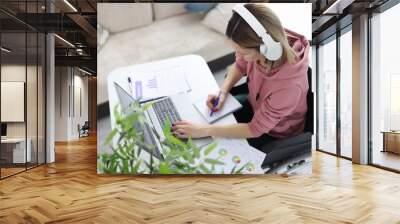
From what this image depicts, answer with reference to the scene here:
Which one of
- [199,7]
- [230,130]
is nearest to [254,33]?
[199,7]

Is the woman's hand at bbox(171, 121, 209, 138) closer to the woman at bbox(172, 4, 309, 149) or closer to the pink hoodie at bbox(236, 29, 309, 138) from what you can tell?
the woman at bbox(172, 4, 309, 149)

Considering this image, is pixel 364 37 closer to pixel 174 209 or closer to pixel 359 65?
pixel 359 65

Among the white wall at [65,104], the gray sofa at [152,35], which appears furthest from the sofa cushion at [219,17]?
the white wall at [65,104]

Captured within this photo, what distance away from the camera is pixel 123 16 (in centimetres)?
657

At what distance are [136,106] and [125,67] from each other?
2.25ft

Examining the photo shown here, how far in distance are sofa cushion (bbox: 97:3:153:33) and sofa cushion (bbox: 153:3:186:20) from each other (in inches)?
4.0

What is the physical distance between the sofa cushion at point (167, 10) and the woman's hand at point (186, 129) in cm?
182

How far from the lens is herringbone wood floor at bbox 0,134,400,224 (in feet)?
13.0

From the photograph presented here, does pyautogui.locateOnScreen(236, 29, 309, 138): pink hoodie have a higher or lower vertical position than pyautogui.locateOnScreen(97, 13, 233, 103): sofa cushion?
lower

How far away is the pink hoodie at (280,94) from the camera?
6328mm

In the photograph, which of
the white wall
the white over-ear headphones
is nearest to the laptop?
the white over-ear headphones

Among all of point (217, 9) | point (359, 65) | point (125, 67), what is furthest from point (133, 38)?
point (359, 65)

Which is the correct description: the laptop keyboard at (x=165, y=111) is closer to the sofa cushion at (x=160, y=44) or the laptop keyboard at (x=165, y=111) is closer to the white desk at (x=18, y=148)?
the sofa cushion at (x=160, y=44)

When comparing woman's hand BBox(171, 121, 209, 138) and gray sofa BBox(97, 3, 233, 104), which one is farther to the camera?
gray sofa BBox(97, 3, 233, 104)
